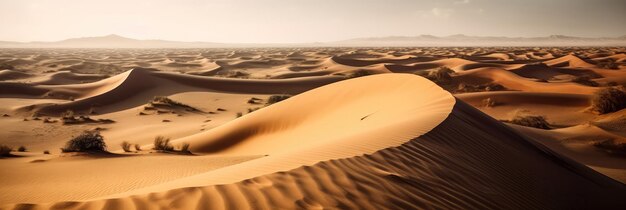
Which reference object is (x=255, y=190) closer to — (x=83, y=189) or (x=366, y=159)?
(x=366, y=159)

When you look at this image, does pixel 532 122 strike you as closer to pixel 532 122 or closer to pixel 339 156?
pixel 532 122

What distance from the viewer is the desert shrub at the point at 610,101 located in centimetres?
1370

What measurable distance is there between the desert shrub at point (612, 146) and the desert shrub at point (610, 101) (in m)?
4.70

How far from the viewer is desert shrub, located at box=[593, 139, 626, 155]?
952cm

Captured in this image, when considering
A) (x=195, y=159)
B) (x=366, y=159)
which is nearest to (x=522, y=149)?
(x=366, y=159)

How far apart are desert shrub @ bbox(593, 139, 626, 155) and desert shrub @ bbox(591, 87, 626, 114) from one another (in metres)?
4.70

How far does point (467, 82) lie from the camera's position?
2656 centimetres

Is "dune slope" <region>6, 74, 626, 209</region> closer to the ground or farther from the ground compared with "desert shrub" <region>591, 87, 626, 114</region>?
farther from the ground

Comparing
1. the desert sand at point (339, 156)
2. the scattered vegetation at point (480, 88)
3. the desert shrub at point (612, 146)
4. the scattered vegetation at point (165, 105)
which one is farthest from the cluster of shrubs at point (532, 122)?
the scattered vegetation at point (165, 105)

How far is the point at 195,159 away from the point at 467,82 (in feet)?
74.8

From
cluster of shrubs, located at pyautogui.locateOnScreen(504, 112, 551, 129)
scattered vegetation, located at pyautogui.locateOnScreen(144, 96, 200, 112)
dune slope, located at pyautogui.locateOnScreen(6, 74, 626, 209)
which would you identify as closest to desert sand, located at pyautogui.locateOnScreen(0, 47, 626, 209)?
dune slope, located at pyautogui.locateOnScreen(6, 74, 626, 209)

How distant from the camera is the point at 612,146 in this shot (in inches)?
384

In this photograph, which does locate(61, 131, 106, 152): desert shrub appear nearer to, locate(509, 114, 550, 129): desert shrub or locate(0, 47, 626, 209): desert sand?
locate(0, 47, 626, 209): desert sand

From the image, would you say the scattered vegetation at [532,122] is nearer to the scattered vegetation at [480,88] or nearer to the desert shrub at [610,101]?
the desert shrub at [610,101]
